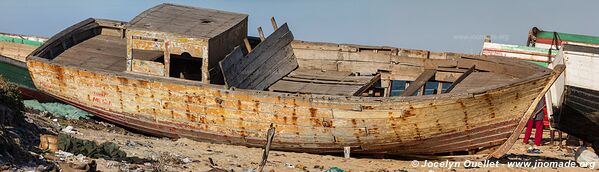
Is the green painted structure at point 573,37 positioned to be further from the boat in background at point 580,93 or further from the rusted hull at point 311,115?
the rusted hull at point 311,115

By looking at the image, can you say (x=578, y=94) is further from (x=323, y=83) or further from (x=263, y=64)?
(x=263, y=64)

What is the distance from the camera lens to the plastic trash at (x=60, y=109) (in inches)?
648

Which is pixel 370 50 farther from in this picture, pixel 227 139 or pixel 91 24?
pixel 91 24

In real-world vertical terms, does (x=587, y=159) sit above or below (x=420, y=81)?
below

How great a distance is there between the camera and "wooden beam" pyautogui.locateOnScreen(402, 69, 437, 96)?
1493 cm

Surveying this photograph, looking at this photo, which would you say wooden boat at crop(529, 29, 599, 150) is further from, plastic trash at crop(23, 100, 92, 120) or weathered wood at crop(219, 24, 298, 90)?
plastic trash at crop(23, 100, 92, 120)

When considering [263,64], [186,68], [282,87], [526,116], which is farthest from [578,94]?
[186,68]

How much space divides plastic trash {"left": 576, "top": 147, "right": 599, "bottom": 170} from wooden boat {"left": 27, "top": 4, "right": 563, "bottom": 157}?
1.84m

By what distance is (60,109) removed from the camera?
1675 centimetres

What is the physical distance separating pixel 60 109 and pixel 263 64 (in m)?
4.21

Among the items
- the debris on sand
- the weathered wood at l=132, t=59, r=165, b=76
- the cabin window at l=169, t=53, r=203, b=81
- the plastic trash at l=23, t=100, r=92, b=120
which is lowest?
the plastic trash at l=23, t=100, r=92, b=120

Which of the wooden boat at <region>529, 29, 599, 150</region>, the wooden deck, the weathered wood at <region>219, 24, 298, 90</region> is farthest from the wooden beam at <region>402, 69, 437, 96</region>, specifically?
the weathered wood at <region>219, 24, 298, 90</region>

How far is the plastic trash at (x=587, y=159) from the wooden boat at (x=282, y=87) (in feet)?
6.03

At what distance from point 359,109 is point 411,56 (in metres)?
3.32
